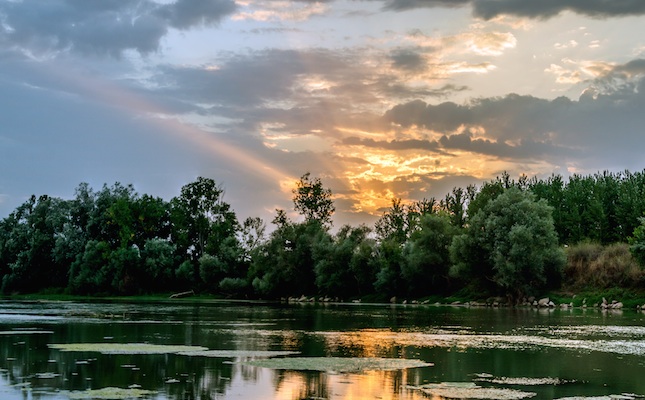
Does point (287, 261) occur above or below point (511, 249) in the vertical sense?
below

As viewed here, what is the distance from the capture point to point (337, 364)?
86.5 feet

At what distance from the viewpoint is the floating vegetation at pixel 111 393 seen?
734 inches

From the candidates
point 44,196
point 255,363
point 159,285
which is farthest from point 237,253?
point 255,363

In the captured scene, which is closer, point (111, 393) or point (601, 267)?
point (111, 393)

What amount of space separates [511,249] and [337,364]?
62175 millimetres

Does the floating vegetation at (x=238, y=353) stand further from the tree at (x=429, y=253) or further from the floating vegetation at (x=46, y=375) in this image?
the tree at (x=429, y=253)

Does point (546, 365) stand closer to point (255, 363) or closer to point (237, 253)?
point (255, 363)

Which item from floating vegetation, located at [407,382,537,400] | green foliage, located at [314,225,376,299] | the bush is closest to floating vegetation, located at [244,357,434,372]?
floating vegetation, located at [407,382,537,400]

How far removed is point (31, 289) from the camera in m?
138

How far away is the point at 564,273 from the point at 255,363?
7024 centimetres

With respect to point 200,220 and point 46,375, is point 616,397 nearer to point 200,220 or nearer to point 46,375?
point 46,375

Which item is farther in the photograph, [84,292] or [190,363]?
[84,292]

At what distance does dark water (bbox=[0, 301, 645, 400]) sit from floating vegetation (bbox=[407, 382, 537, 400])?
0.39 meters

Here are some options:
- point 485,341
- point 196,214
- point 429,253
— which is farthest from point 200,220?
point 485,341
